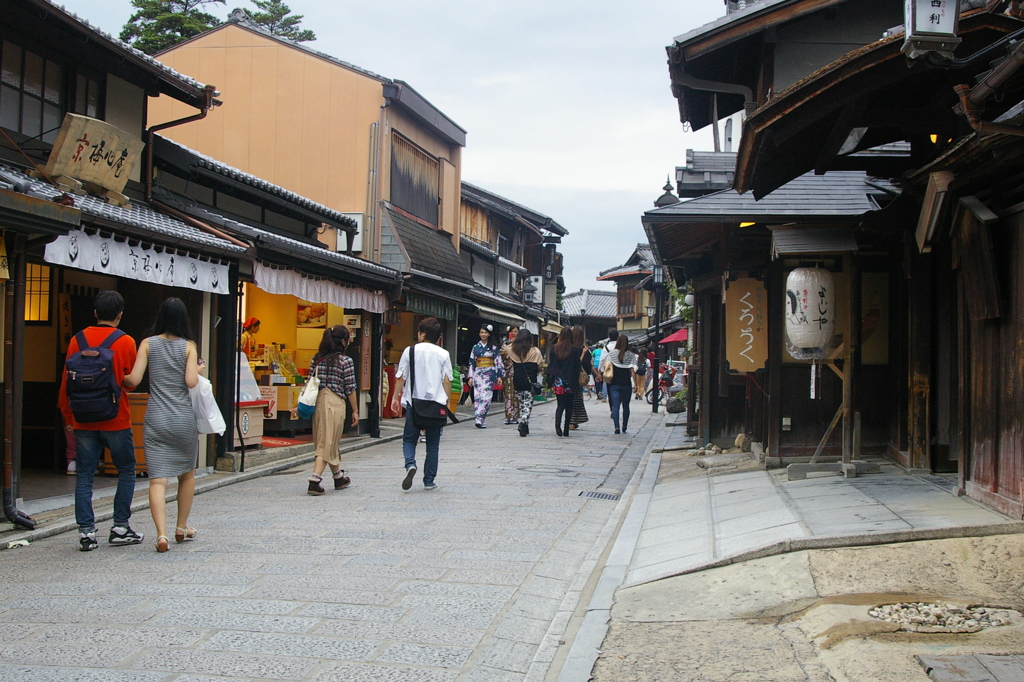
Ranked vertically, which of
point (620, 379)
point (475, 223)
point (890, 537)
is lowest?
point (890, 537)

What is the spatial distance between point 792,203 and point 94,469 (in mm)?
8095

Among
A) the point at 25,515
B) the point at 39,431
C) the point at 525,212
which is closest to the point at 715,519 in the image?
the point at 25,515

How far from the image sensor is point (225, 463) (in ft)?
39.4

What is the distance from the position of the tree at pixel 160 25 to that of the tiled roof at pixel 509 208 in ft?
33.2

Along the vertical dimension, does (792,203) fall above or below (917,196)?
above

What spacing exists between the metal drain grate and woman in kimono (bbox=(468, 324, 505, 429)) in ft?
26.8

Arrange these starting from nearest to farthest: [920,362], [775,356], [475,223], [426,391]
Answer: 1. [920,362]
2. [426,391]
3. [775,356]
4. [475,223]

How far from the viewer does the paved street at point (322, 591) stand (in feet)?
15.2

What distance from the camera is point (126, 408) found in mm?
7457

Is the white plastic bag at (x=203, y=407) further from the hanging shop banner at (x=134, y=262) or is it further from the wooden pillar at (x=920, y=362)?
the wooden pillar at (x=920, y=362)

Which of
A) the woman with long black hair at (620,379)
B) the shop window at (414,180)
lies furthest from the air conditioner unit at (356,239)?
the woman with long black hair at (620,379)

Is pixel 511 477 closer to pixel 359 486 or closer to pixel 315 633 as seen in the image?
pixel 359 486

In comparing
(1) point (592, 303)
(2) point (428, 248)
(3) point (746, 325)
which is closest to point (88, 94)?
(3) point (746, 325)

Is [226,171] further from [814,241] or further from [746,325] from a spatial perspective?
[814,241]
